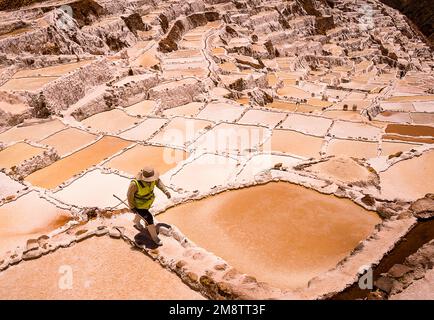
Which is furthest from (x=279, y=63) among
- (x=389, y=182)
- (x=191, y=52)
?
(x=389, y=182)

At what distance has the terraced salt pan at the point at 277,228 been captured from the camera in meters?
9.23

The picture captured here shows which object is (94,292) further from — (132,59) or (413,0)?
(413,0)

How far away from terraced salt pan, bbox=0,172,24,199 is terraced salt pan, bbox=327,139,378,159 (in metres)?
14.5

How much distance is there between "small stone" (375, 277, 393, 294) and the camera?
786 cm

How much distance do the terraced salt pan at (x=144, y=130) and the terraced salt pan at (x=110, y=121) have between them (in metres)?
0.76

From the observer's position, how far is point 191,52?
40.8 meters

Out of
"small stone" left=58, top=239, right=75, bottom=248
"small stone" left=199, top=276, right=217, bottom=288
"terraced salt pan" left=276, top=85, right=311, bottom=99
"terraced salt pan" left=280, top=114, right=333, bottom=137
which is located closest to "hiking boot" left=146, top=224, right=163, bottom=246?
"small stone" left=199, top=276, right=217, bottom=288

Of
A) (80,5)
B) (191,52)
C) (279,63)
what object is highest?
(80,5)

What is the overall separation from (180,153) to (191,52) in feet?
77.3

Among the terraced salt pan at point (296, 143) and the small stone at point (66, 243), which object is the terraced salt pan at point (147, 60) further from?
the small stone at point (66, 243)

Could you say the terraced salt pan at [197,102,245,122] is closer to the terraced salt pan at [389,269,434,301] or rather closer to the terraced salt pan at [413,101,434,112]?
the terraced salt pan at [413,101,434,112]

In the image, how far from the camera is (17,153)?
20.1 m

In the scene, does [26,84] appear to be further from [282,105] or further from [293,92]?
[293,92]

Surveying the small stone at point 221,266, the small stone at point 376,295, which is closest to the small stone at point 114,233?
the small stone at point 221,266
